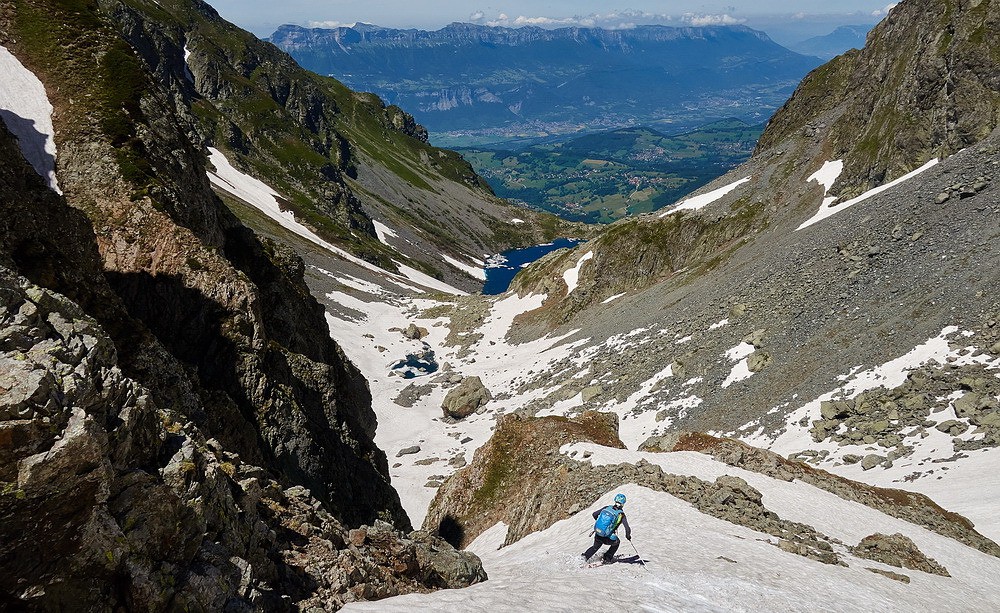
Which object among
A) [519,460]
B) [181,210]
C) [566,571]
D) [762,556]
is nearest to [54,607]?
[566,571]

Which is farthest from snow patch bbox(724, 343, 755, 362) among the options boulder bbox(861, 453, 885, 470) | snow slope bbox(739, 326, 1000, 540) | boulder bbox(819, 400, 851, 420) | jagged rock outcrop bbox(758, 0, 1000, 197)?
jagged rock outcrop bbox(758, 0, 1000, 197)

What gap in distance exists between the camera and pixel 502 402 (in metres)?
61.1

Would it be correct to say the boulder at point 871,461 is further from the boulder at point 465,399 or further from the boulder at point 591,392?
the boulder at point 465,399

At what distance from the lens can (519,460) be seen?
35.0 meters

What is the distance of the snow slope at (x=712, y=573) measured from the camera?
14.5 m

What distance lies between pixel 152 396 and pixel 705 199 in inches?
3408

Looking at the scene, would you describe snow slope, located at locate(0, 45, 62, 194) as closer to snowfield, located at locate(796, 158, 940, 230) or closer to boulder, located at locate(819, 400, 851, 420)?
boulder, located at locate(819, 400, 851, 420)

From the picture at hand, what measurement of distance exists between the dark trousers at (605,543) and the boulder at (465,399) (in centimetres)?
4447

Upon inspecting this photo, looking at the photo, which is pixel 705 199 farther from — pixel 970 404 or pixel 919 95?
pixel 970 404

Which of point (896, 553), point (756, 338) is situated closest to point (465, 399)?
point (756, 338)

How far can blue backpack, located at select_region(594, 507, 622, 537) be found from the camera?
16.5 m

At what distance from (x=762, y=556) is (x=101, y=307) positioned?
2238cm

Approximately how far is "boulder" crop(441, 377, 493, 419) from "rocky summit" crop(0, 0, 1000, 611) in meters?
0.61

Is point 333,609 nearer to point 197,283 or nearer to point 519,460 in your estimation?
point 197,283
